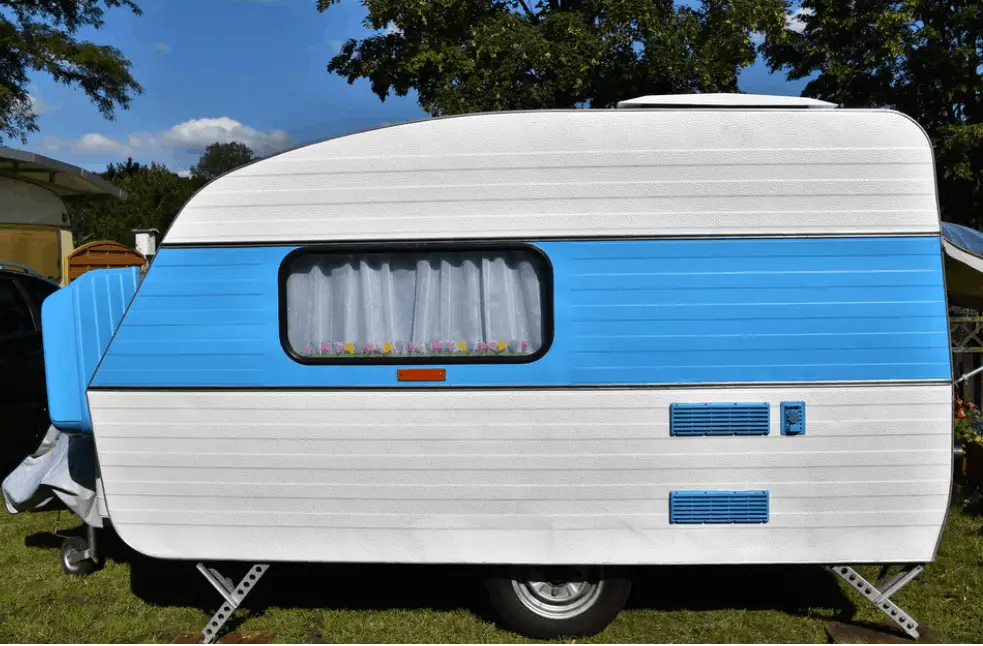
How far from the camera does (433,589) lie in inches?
201

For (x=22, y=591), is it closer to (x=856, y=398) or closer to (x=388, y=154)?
(x=388, y=154)

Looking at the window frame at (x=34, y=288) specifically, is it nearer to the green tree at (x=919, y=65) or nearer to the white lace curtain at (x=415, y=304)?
the white lace curtain at (x=415, y=304)

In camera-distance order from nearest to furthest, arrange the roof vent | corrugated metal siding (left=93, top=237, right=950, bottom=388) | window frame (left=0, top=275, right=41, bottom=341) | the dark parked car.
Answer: corrugated metal siding (left=93, top=237, right=950, bottom=388), the roof vent, the dark parked car, window frame (left=0, top=275, right=41, bottom=341)

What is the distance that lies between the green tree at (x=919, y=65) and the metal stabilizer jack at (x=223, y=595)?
13345 millimetres

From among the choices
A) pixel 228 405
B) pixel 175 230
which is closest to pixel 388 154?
pixel 175 230

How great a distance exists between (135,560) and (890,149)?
17.2 feet

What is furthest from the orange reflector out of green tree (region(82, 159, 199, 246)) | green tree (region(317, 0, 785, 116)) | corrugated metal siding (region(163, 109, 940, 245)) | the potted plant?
green tree (region(82, 159, 199, 246))

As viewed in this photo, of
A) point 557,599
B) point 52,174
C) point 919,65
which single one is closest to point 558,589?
point 557,599

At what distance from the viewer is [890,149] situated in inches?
156

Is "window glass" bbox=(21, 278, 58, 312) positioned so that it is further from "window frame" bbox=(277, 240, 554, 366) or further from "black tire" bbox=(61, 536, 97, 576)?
"window frame" bbox=(277, 240, 554, 366)

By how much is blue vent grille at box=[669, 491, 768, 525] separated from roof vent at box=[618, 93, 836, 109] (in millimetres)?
1926

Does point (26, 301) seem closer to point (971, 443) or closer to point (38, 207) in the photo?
point (38, 207)

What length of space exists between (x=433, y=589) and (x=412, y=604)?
23 cm

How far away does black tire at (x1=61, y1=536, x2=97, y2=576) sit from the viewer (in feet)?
17.8
